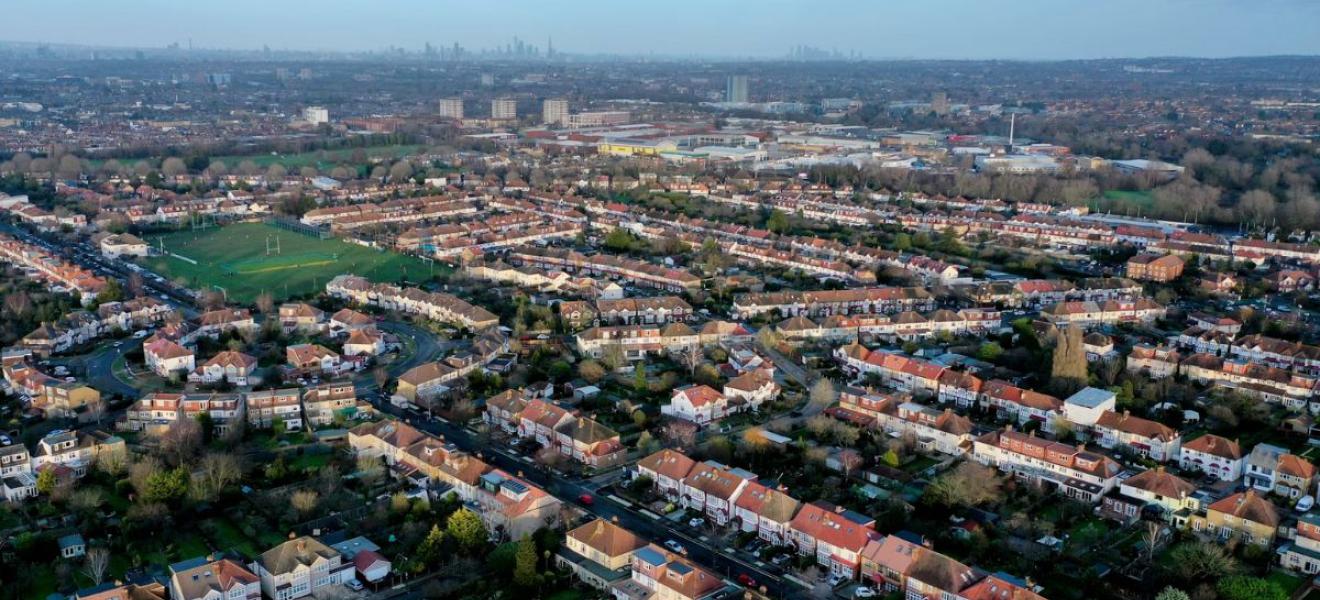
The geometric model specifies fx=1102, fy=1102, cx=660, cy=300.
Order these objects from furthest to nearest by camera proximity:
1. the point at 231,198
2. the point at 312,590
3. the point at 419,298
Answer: the point at 231,198, the point at 419,298, the point at 312,590

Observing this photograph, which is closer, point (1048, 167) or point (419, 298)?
point (419, 298)

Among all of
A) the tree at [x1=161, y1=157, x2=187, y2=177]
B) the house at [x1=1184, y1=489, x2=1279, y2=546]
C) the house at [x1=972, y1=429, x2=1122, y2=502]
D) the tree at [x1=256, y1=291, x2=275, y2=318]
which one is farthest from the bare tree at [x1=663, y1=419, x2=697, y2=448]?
the tree at [x1=161, y1=157, x2=187, y2=177]

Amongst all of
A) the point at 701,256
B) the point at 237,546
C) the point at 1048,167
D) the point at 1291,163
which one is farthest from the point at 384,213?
the point at 1291,163

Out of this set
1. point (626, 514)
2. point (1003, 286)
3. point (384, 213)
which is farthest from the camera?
point (384, 213)

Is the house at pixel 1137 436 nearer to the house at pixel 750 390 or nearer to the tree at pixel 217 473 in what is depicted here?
the house at pixel 750 390

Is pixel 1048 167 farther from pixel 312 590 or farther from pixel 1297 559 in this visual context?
pixel 312 590

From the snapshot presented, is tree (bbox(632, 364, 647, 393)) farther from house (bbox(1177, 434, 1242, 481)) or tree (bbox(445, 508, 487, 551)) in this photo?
house (bbox(1177, 434, 1242, 481))

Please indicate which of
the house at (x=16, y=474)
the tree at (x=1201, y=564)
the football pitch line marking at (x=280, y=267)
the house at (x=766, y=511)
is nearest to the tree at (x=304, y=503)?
the house at (x=16, y=474)
